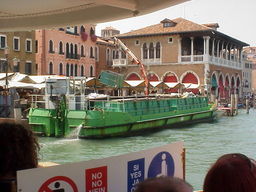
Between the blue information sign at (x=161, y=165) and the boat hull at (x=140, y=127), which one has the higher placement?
the blue information sign at (x=161, y=165)

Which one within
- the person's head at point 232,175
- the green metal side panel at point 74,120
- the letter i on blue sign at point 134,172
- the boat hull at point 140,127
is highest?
the person's head at point 232,175

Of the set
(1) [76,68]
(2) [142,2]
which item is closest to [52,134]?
(2) [142,2]

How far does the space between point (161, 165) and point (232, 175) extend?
106 centimetres

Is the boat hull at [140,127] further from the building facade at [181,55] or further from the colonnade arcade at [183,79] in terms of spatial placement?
the colonnade arcade at [183,79]

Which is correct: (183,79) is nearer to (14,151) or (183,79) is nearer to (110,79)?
(110,79)

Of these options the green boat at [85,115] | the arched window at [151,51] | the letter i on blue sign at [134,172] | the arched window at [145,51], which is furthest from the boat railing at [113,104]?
the arched window at [145,51]

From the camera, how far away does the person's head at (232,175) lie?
1.43 metres

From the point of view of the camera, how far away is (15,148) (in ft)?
5.82

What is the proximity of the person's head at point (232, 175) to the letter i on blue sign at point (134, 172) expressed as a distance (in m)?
0.81

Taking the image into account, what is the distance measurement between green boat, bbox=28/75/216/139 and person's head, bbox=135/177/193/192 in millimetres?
13084

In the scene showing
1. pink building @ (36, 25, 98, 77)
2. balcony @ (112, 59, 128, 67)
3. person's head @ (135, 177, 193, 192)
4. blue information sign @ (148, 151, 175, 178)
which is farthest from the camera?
balcony @ (112, 59, 128, 67)

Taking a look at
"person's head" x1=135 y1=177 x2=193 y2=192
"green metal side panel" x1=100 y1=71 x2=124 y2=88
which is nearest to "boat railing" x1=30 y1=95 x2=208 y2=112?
"green metal side panel" x1=100 y1=71 x2=124 y2=88

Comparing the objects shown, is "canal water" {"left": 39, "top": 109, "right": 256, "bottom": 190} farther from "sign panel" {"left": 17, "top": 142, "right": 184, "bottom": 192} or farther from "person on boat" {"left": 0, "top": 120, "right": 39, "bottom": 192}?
"person on boat" {"left": 0, "top": 120, "right": 39, "bottom": 192}

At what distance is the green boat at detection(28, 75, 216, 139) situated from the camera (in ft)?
47.2
